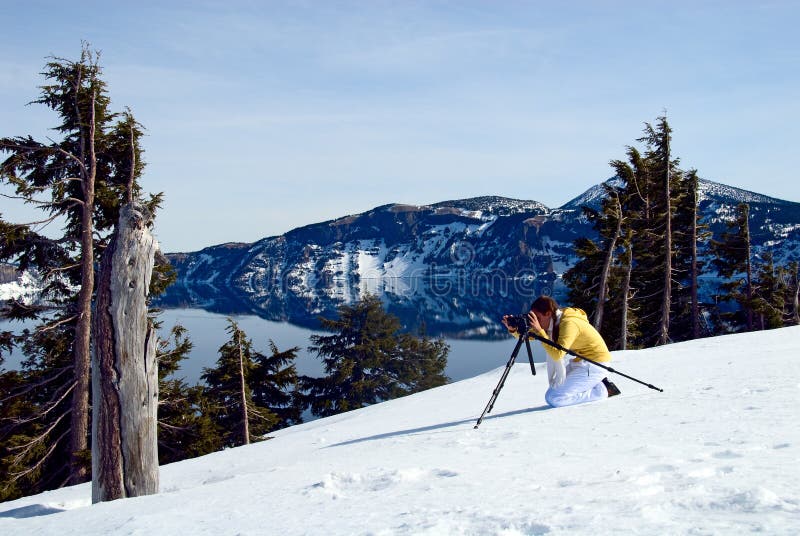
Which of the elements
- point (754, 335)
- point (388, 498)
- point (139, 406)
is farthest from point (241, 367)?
point (388, 498)

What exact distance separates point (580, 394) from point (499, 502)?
4351 mm

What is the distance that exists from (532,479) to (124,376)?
16.0ft

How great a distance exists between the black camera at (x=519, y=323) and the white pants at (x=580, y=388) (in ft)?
3.10

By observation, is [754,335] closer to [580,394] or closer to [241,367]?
[580,394]

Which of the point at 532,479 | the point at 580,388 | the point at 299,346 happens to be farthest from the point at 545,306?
the point at 299,346

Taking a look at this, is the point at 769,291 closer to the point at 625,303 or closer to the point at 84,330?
the point at 625,303

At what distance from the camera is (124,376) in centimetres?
656

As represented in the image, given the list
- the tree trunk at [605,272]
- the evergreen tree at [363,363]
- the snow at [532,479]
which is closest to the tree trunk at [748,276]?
the tree trunk at [605,272]

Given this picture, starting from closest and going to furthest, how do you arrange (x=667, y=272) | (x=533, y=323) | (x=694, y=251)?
(x=533, y=323) < (x=667, y=272) < (x=694, y=251)

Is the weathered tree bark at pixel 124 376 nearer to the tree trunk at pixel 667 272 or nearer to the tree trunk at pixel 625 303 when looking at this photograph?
the tree trunk at pixel 625 303

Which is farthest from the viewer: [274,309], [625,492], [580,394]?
[274,309]

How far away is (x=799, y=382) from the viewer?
684 centimetres

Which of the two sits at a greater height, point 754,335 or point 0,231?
point 0,231

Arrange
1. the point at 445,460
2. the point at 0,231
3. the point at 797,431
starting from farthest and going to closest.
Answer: the point at 0,231 < the point at 445,460 < the point at 797,431
